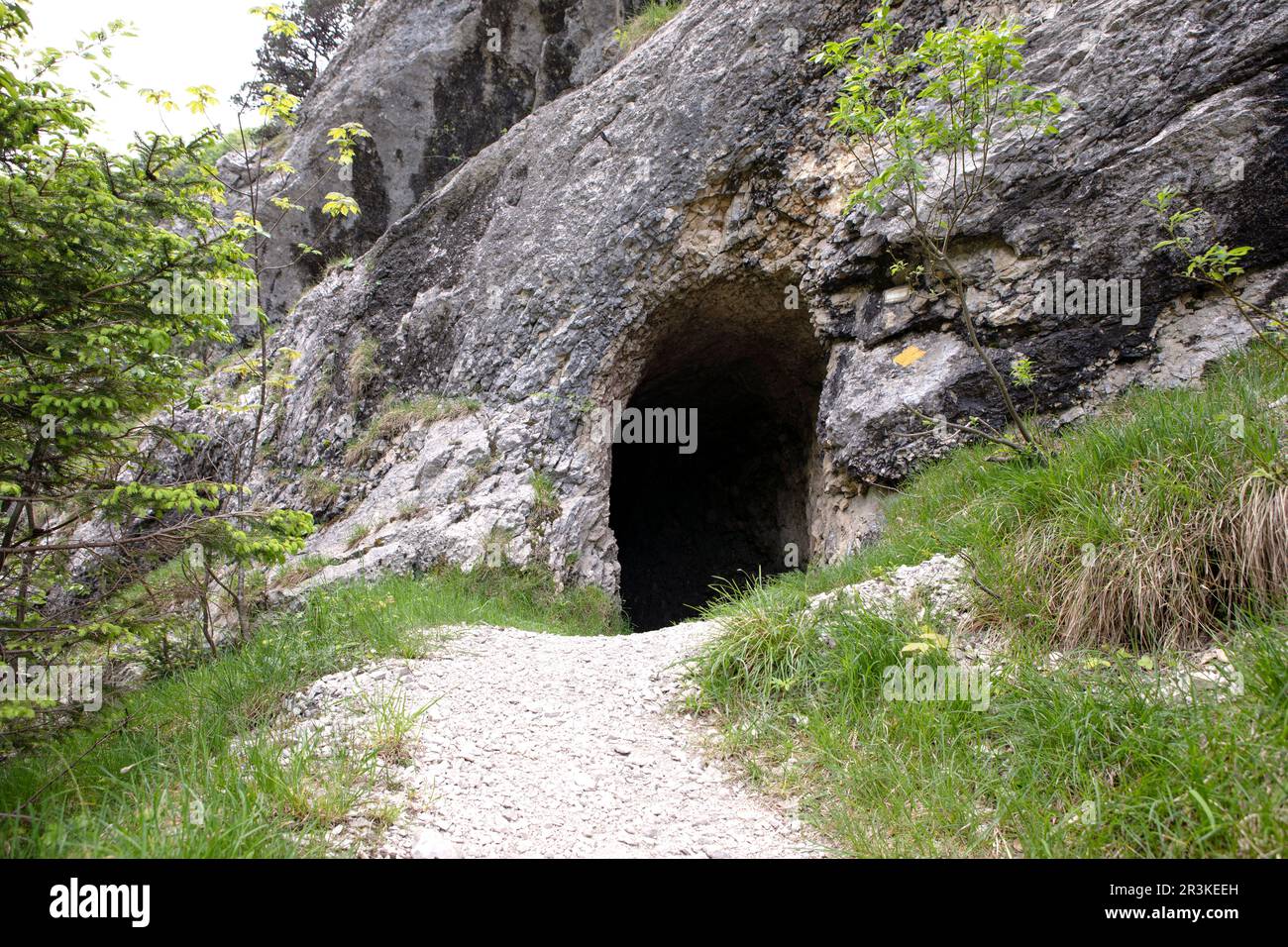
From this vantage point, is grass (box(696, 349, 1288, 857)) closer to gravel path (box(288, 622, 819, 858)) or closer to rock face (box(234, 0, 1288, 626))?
gravel path (box(288, 622, 819, 858))

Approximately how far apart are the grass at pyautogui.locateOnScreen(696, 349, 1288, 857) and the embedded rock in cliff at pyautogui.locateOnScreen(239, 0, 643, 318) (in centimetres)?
1305

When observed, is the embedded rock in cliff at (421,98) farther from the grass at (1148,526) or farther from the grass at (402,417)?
the grass at (1148,526)

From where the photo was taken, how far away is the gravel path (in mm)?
3066

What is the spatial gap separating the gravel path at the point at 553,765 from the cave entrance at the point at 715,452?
552 cm

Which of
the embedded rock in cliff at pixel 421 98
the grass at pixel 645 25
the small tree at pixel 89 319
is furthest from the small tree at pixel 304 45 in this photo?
the small tree at pixel 89 319

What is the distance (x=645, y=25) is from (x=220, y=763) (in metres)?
12.9

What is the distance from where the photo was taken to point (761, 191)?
8.84m

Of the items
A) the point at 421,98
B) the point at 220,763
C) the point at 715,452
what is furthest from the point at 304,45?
the point at 220,763

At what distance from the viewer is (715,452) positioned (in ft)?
46.4

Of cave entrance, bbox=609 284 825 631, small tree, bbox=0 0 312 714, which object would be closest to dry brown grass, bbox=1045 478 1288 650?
small tree, bbox=0 0 312 714

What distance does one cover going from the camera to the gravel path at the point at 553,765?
10.1 ft
